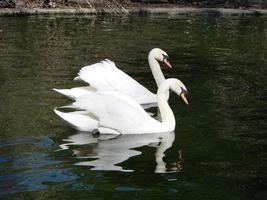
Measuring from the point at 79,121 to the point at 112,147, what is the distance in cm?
79

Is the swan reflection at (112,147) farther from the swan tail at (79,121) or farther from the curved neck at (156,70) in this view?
the curved neck at (156,70)

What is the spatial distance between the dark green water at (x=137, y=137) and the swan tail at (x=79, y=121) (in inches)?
4.9

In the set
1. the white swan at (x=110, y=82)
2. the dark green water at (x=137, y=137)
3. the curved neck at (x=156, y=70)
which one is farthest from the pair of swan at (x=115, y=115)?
the curved neck at (x=156, y=70)

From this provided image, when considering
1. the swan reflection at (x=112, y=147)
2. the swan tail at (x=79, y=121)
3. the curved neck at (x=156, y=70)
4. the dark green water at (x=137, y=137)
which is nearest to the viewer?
the dark green water at (x=137, y=137)

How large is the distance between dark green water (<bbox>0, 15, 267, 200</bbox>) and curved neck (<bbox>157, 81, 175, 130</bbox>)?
0.18m

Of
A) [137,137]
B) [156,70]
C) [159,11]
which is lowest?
[159,11]

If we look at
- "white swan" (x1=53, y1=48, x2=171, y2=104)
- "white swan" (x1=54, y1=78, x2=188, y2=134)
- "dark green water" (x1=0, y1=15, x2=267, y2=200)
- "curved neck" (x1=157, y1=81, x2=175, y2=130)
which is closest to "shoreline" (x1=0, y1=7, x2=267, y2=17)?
"dark green water" (x1=0, y1=15, x2=267, y2=200)

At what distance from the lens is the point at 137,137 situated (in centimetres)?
904

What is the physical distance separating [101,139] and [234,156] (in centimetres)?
173

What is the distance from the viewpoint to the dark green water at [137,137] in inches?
280

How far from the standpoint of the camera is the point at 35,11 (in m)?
23.9

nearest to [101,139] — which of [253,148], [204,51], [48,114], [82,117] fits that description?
[82,117]

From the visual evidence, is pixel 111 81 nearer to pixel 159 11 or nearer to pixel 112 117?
pixel 112 117

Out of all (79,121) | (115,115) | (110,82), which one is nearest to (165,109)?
(115,115)
